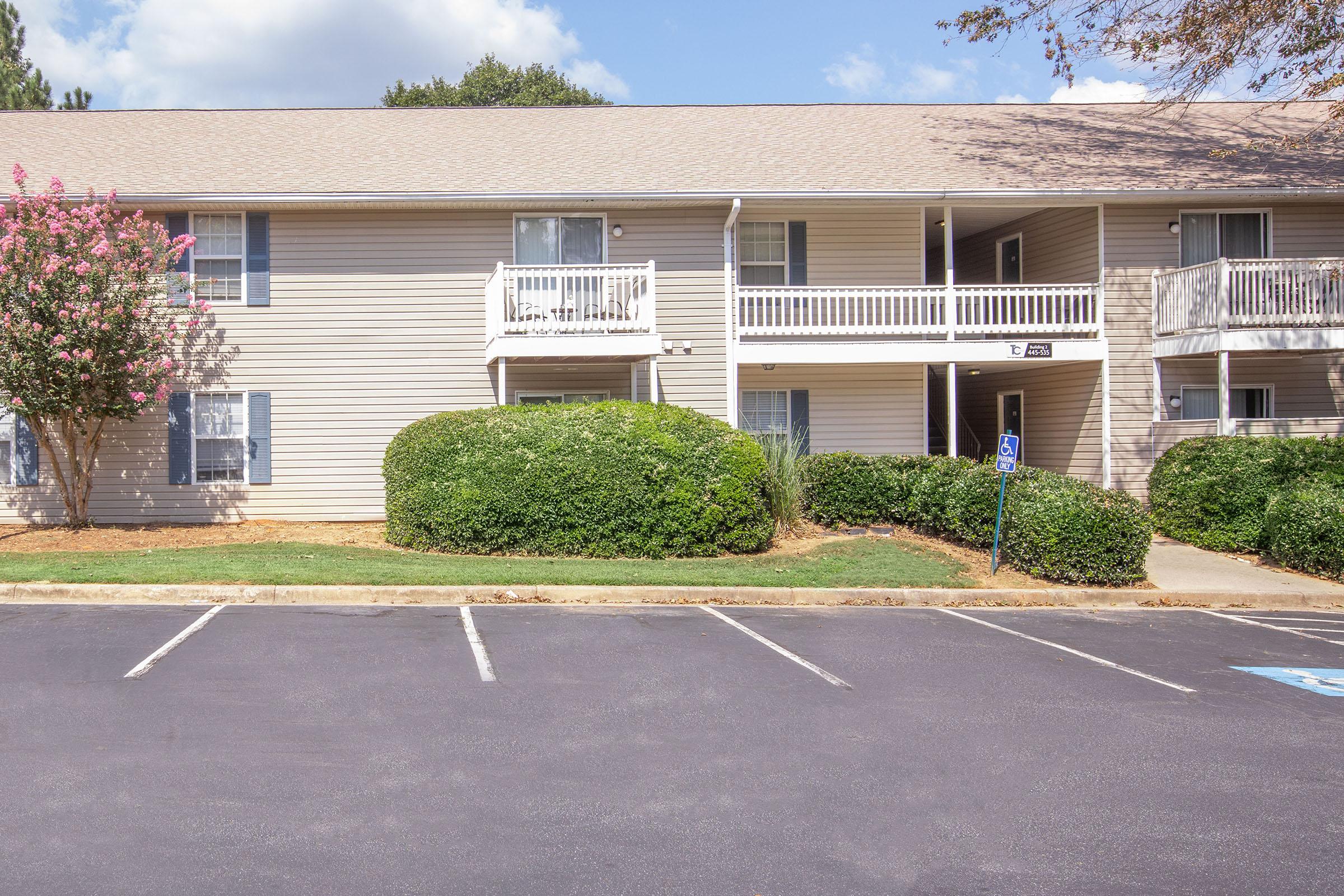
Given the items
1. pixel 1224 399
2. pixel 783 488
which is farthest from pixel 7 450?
pixel 1224 399

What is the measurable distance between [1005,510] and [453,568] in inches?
281

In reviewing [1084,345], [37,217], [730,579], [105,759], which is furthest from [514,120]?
[105,759]

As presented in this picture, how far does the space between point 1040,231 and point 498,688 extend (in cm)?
1695

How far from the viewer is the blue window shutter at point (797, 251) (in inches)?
752

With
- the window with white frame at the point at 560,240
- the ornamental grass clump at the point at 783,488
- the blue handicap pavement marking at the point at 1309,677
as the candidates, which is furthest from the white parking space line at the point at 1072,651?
the window with white frame at the point at 560,240

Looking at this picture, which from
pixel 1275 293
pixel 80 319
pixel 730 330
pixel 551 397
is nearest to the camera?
pixel 80 319

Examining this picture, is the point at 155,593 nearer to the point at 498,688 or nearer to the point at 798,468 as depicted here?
the point at 498,688

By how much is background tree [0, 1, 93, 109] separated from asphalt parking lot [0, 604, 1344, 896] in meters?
33.1

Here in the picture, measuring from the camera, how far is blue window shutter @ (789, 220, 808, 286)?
1911cm

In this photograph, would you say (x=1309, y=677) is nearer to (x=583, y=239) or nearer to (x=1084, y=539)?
(x=1084, y=539)

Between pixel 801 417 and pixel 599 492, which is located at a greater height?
pixel 801 417

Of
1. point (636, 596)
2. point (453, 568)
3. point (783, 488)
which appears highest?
point (783, 488)

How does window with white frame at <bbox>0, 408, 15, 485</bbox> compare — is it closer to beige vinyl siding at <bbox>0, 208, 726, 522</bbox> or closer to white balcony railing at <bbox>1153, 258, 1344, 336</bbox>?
beige vinyl siding at <bbox>0, 208, 726, 522</bbox>

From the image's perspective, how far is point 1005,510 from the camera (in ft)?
45.3
